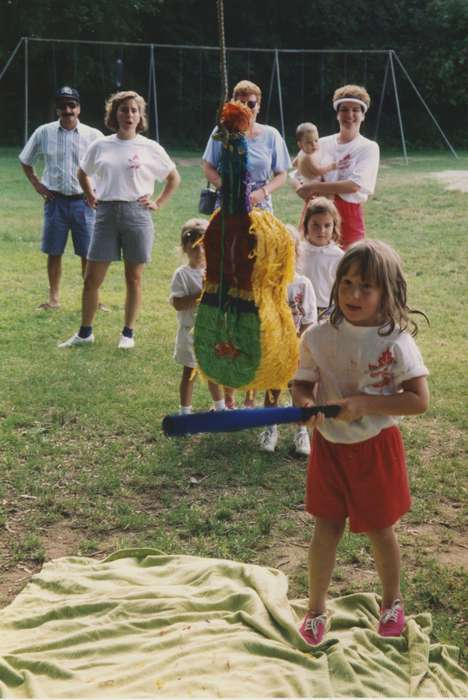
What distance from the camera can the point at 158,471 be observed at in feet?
12.9

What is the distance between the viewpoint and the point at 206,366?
7.38 feet

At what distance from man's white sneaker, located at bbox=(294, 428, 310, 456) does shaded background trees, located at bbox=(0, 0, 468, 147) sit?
17.5m

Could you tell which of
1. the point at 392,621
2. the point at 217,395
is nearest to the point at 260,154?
the point at 217,395

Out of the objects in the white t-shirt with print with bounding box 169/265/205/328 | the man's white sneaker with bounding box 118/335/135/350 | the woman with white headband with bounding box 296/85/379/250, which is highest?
the woman with white headband with bounding box 296/85/379/250

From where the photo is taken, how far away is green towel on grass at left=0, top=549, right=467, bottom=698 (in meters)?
2.38

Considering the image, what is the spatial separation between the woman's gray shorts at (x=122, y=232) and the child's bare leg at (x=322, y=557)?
322 cm

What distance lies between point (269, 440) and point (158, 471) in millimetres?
534

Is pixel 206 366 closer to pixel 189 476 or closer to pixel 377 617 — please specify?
pixel 377 617

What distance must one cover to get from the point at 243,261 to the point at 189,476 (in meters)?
1.91

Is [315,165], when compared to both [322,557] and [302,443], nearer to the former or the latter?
[302,443]

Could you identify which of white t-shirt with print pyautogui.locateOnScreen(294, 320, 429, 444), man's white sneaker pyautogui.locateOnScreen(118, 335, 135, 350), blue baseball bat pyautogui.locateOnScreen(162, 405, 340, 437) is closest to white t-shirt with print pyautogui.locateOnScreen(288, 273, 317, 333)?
white t-shirt with print pyautogui.locateOnScreen(294, 320, 429, 444)

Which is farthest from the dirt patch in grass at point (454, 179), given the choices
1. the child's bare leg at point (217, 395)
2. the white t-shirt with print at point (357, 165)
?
the child's bare leg at point (217, 395)

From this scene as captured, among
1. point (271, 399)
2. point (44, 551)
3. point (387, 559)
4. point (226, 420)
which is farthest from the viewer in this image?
point (44, 551)

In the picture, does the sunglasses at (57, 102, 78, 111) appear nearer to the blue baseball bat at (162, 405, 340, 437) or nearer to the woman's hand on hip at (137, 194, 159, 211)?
the woman's hand on hip at (137, 194, 159, 211)
